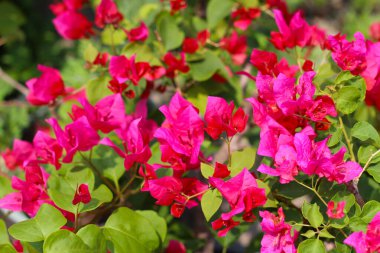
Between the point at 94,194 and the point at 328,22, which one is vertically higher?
the point at 94,194

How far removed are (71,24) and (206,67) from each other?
28cm

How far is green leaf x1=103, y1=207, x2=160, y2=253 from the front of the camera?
682mm

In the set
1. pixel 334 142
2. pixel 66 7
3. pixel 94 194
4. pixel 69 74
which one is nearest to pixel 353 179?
pixel 334 142

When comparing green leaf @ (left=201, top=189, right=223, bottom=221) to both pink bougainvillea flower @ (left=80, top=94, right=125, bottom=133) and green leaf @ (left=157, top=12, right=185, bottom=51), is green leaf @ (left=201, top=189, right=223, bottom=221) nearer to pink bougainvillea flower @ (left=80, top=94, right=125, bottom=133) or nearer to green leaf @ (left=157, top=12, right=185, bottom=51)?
pink bougainvillea flower @ (left=80, top=94, right=125, bottom=133)

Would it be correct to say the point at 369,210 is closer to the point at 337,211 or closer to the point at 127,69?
the point at 337,211

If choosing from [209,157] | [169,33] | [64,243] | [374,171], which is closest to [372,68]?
[374,171]

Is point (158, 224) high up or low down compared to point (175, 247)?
up

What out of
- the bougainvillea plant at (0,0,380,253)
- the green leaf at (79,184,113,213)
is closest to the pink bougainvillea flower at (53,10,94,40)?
the bougainvillea plant at (0,0,380,253)

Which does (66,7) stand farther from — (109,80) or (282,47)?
(282,47)

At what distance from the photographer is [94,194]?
0.74 m

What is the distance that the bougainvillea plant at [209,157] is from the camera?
2.05 ft

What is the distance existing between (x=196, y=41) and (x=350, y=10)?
6.08 ft

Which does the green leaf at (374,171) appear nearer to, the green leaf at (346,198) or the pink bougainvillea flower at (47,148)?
the green leaf at (346,198)

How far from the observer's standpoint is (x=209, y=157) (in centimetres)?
73
